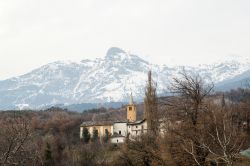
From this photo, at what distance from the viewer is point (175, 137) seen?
28344 millimetres

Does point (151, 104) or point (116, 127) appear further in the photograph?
point (116, 127)

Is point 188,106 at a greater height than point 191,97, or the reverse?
point 191,97

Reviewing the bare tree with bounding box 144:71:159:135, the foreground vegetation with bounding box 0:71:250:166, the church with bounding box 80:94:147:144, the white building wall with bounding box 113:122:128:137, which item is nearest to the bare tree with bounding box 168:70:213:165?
the foreground vegetation with bounding box 0:71:250:166

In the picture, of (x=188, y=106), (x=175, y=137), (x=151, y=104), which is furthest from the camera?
(x=151, y=104)

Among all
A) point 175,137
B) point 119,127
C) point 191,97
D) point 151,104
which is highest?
point 191,97

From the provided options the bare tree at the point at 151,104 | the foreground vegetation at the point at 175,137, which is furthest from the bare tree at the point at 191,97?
the bare tree at the point at 151,104

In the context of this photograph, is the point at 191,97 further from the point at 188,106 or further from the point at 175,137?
the point at 175,137

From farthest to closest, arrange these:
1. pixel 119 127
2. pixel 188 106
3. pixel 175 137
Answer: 1. pixel 119 127
2. pixel 175 137
3. pixel 188 106

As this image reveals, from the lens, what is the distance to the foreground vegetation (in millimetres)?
15252

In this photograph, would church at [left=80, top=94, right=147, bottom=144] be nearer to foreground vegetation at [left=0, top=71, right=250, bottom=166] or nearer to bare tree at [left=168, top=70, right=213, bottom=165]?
foreground vegetation at [left=0, top=71, right=250, bottom=166]

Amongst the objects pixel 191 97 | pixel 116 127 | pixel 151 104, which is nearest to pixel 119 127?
pixel 116 127

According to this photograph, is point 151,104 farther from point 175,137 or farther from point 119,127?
point 119,127

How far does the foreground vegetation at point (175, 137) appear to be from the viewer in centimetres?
1525

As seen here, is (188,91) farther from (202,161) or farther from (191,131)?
(202,161)
